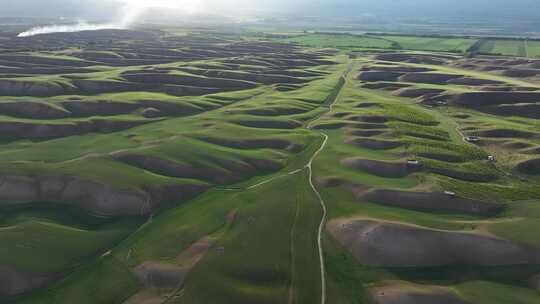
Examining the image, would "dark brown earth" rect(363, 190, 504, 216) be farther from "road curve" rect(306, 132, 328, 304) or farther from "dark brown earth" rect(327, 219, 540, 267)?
"dark brown earth" rect(327, 219, 540, 267)

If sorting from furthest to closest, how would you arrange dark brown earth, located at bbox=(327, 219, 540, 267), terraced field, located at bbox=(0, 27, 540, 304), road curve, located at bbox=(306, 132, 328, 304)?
dark brown earth, located at bbox=(327, 219, 540, 267)
terraced field, located at bbox=(0, 27, 540, 304)
road curve, located at bbox=(306, 132, 328, 304)

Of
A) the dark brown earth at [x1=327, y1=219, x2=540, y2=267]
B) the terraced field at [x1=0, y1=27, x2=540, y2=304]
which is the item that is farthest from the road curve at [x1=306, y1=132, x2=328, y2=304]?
the dark brown earth at [x1=327, y1=219, x2=540, y2=267]

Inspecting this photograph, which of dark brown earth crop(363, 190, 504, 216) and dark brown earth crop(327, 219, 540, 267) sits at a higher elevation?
dark brown earth crop(363, 190, 504, 216)

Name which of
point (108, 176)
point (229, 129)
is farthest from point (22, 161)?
point (229, 129)

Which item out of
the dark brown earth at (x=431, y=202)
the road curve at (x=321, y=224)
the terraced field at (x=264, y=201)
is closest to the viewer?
the road curve at (x=321, y=224)

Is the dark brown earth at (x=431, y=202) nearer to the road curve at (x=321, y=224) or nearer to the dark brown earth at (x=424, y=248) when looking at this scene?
the road curve at (x=321, y=224)

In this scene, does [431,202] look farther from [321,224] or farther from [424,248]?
[321,224]

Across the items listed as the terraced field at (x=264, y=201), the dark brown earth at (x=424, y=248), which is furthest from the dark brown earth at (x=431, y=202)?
the dark brown earth at (x=424, y=248)

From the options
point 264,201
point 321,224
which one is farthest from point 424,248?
point 264,201
